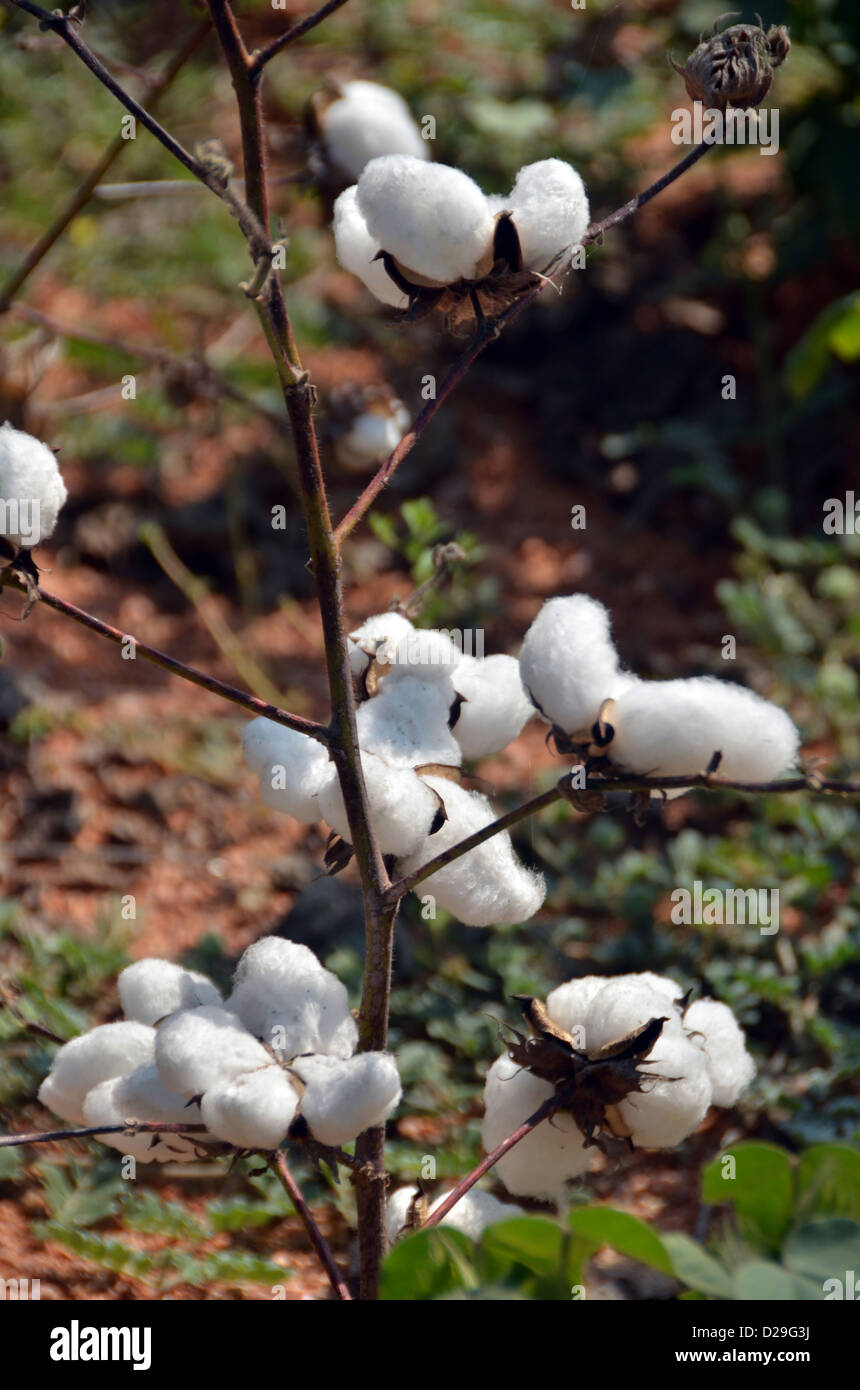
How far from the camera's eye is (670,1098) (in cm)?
100

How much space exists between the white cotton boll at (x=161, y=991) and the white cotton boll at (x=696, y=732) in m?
0.40

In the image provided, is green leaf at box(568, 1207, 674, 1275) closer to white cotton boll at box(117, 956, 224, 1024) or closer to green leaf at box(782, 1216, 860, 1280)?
green leaf at box(782, 1216, 860, 1280)

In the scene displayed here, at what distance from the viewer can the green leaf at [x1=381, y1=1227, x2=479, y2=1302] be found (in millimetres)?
850

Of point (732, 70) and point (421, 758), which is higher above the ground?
point (732, 70)

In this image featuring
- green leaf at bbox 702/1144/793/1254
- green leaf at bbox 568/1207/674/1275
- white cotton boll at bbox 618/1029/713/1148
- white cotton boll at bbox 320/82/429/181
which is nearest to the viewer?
green leaf at bbox 568/1207/674/1275

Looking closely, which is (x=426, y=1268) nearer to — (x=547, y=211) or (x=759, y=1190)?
(x=759, y=1190)

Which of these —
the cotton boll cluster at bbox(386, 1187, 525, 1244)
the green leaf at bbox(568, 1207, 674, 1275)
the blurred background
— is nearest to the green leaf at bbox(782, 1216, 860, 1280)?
the green leaf at bbox(568, 1207, 674, 1275)

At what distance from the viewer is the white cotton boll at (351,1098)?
877 millimetres

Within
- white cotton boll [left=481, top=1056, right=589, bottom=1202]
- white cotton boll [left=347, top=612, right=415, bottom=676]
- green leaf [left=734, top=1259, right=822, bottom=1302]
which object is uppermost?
white cotton boll [left=347, top=612, right=415, bottom=676]

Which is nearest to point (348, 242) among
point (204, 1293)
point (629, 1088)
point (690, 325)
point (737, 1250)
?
point (629, 1088)

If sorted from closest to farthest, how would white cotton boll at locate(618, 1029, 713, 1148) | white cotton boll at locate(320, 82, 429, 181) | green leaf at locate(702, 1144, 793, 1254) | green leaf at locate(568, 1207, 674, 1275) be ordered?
green leaf at locate(568, 1207, 674, 1275) < green leaf at locate(702, 1144, 793, 1254) < white cotton boll at locate(618, 1029, 713, 1148) < white cotton boll at locate(320, 82, 429, 181)

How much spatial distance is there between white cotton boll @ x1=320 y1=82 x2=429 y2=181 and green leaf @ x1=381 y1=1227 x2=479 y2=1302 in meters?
1.21

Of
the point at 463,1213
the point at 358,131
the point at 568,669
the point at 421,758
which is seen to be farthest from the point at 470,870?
the point at 358,131

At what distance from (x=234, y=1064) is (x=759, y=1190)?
1.19 feet
